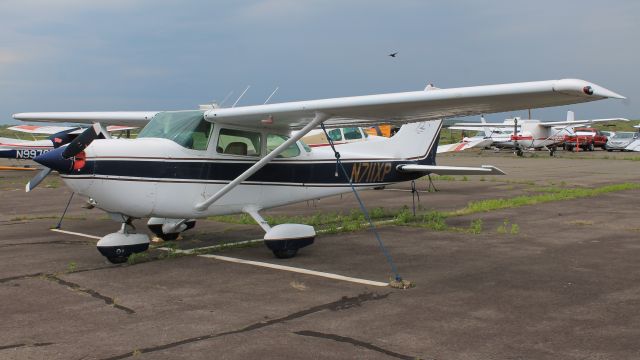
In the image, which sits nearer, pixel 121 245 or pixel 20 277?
pixel 20 277

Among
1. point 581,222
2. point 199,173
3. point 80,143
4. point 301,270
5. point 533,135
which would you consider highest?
point 80,143

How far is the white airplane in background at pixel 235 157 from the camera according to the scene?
264 inches

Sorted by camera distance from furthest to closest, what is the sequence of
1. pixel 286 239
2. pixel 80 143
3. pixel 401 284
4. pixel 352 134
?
pixel 352 134 → pixel 286 239 → pixel 80 143 → pixel 401 284

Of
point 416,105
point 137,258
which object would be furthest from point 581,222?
point 137,258

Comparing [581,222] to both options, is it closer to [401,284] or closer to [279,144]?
[279,144]

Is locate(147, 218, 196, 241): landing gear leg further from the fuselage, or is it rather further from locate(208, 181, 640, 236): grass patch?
locate(208, 181, 640, 236): grass patch

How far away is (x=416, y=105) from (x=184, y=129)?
3227 millimetres

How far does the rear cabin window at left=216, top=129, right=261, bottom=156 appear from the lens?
8.28 m

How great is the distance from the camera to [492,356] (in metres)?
4.10

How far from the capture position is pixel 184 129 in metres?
8.02

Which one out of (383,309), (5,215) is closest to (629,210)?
(383,309)

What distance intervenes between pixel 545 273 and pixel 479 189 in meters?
11.5

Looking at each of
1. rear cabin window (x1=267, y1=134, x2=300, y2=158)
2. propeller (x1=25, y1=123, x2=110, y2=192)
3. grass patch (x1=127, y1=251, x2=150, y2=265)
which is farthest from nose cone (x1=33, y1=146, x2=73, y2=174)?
Result: rear cabin window (x1=267, y1=134, x2=300, y2=158)

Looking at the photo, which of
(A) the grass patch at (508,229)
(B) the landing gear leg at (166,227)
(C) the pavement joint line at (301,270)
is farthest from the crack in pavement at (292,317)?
(A) the grass patch at (508,229)
